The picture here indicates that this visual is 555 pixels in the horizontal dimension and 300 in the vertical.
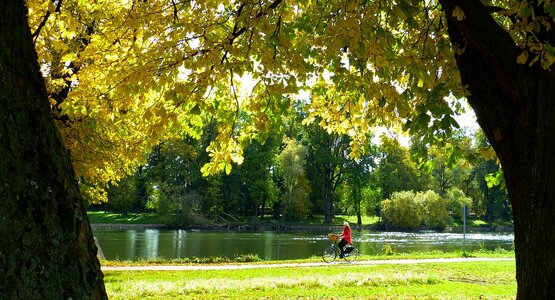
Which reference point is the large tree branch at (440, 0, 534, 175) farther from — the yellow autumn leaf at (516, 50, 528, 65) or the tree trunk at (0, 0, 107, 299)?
the tree trunk at (0, 0, 107, 299)

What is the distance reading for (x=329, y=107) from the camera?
7844 millimetres

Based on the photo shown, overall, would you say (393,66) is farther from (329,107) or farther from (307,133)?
(307,133)

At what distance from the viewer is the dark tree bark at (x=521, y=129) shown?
3.68 m

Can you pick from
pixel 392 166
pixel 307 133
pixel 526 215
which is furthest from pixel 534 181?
pixel 392 166

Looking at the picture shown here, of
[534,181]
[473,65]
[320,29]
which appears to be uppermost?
[320,29]

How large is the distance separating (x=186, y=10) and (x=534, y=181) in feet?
15.3

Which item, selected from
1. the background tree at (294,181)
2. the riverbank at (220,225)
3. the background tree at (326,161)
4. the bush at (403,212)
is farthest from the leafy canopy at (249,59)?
the background tree at (326,161)

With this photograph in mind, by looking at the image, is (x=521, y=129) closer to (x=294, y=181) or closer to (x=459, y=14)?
(x=459, y=14)

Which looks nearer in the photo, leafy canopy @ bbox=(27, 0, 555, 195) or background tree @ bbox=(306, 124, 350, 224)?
leafy canopy @ bbox=(27, 0, 555, 195)

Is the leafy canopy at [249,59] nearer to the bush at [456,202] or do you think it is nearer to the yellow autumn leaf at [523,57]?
the yellow autumn leaf at [523,57]

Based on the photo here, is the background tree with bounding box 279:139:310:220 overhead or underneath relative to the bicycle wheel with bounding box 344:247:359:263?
overhead

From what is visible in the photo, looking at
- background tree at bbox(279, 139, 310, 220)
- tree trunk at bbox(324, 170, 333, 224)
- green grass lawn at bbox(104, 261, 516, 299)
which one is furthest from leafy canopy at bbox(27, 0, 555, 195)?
tree trunk at bbox(324, 170, 333, 224)

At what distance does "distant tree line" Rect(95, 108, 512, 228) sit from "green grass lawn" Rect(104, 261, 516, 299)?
126ft

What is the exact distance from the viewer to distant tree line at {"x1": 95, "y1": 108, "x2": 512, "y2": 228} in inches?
2330
